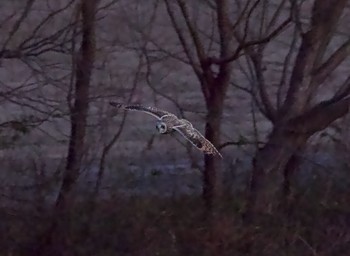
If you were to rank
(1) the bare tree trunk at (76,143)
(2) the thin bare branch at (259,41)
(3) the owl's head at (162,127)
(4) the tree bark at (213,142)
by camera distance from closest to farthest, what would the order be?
(3) the owl's head at (162,127) < (2) the thin bare branch at (259,41) < (1) the bare tree trunk at (76,143) < (4) the tree bark at (213,142)

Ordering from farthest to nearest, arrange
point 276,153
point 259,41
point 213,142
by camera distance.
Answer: point 276,153 → point 213,142 → point 259,41

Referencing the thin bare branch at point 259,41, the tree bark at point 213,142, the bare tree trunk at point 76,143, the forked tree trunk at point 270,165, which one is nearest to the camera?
the thin bare branch at point 259,41

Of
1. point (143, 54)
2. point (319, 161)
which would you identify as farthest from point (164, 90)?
point (319, 161)

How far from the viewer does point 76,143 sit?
24.3 ft

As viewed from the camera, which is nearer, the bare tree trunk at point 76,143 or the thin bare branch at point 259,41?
the thin bare branch at point 259,41

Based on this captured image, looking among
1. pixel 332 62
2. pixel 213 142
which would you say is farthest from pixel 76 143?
pixel 332 62

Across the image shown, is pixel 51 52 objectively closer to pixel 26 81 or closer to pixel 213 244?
pixel 26 81

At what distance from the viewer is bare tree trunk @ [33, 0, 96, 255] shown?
7094mm

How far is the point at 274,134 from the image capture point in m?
7.69

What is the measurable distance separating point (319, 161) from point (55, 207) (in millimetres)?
2203

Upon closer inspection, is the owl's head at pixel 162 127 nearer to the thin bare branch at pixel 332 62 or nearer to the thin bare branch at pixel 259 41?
the thin bare branch at pixel 259 41

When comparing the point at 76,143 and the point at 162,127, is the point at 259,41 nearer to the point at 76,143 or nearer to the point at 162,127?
the point at 76,143

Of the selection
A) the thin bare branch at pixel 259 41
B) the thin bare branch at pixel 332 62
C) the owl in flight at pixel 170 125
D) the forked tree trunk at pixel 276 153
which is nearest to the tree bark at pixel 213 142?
the forked tree trunk at pixel 276 153

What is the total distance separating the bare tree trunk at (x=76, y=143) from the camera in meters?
7.09
